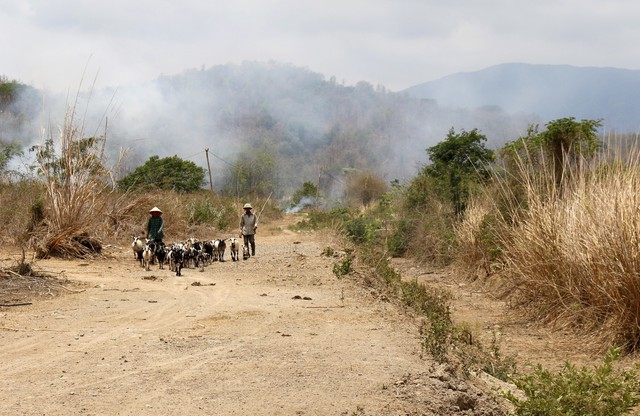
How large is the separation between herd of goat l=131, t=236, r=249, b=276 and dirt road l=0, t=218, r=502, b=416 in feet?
8.69

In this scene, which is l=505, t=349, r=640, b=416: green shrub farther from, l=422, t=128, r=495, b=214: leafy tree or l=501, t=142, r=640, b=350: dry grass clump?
l=422, t=128, r=495, b=214: leafy tree

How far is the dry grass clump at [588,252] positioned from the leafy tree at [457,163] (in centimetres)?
1000

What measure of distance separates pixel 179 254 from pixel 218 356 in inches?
312

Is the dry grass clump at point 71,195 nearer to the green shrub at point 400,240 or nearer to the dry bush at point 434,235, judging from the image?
the dry bush at point 434,235

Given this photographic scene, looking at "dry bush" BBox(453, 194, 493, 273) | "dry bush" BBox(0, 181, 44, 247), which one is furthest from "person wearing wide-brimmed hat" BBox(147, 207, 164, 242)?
"dry bush" BBox(453, 194, 493, 273)

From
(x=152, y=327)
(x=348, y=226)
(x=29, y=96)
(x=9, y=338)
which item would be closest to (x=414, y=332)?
(x=152, y=327)

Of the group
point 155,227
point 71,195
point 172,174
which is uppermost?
point 172,174

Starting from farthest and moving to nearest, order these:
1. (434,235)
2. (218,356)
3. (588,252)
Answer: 1. (434,235)
2. (588,252)
3. (218,356)

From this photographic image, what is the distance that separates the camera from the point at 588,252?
9359 mm

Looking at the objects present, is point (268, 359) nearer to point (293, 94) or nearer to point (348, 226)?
point (348, 226)

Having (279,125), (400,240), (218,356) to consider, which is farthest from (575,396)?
(279,125)

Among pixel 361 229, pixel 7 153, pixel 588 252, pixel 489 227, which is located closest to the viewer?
pixel 588 252

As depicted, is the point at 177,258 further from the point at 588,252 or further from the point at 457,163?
the point at 457,163

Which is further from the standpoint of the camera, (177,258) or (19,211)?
(19,211)
